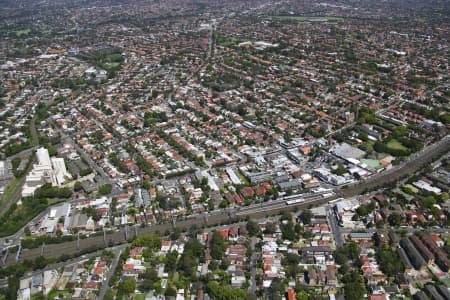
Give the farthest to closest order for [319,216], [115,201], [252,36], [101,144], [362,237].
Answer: [252,36] < [101,144] < [115,201] < [319,216] < [362,237]

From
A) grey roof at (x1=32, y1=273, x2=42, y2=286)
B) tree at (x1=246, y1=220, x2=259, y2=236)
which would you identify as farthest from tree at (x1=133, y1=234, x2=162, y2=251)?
tree at (x1=246, y1=220, x2=259, y2=236)

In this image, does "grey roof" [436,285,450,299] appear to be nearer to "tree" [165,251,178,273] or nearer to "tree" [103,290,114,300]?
"tree" [165,251,178,273]

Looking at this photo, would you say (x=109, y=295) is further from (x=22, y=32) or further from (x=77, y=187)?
(x=22, y=32)

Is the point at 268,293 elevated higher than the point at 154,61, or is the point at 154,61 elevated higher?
the point at 268,293

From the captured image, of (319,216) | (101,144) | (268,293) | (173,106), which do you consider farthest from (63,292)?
(173,106)

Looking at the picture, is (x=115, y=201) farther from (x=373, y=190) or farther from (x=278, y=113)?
(x=278, y=113)

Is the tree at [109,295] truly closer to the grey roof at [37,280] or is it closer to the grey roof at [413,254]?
the grey roof at [37,280]

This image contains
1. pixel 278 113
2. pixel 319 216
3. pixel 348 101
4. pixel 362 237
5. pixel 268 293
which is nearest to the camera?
pixel 268 293
